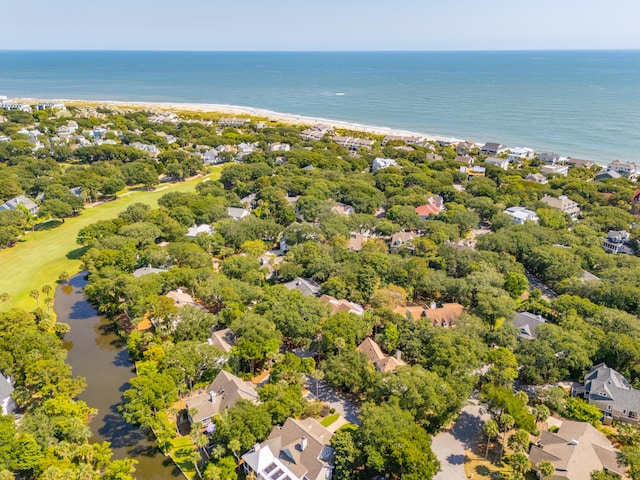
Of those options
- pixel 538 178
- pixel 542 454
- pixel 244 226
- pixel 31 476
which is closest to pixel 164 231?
pixel 244 226

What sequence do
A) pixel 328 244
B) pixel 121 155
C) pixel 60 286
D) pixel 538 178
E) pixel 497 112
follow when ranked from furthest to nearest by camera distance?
pixel 497 112 → pixel 121 155 → pixel 538 178 → pixel 328 244 → pixel 60 286

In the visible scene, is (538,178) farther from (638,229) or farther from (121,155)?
(121,155)

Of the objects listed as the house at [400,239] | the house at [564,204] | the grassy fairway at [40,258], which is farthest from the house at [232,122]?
the house at [564,204]

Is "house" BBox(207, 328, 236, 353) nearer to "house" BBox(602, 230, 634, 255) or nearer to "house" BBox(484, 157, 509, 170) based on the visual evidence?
"house" BBox(602, 230, 634, 255)

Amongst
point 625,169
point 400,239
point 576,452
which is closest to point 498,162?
point 625,169

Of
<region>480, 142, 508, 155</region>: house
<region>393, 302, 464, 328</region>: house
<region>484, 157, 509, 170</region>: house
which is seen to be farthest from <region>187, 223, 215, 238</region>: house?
<region>480, 142, 508, 155</region>: house

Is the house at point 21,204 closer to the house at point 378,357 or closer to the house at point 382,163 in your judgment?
the house at point 378,357

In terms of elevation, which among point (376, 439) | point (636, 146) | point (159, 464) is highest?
point (636, 146)
